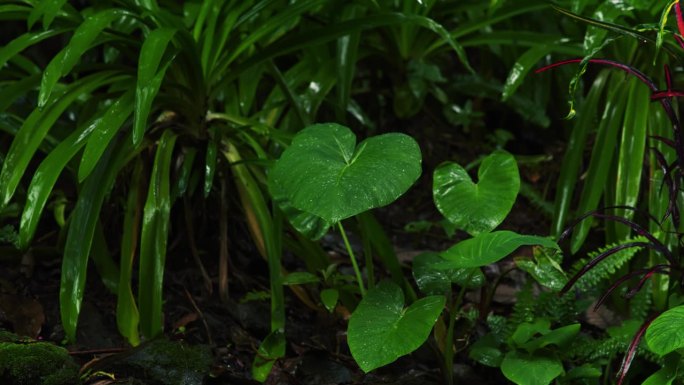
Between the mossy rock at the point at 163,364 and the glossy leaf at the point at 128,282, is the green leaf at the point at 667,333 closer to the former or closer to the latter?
the mossy rock at the point at 163,364

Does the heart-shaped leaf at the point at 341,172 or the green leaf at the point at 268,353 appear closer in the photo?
the heart-shaped leaf at the point at 341,172

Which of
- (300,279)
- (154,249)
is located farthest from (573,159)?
(154,249)

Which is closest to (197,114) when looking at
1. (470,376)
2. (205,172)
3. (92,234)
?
(205,172)

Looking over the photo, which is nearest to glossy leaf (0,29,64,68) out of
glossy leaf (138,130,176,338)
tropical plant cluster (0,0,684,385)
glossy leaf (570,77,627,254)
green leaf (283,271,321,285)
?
tropical plant cluster (0,0,684,385)

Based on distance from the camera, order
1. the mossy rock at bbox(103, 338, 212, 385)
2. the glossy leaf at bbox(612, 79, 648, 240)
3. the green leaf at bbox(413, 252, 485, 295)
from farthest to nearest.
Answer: the glossy leaf at bbox(612, 79, 648, 240) → the green leaf at bbox(413, 252, 485, 295) → the mossy rock at bbox(103, 338, 212, 385)

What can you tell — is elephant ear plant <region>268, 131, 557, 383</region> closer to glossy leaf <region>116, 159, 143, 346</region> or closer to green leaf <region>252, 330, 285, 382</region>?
green leaf <region>252, 330, 285, 382</region>

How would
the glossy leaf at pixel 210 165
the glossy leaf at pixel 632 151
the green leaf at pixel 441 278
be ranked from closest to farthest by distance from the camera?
the green leaf at pixel 441 278, the glossy leaf at pixel 210 165, the glossy leaf at pixel 632 151

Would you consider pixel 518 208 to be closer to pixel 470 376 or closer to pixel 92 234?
pixel 470 376

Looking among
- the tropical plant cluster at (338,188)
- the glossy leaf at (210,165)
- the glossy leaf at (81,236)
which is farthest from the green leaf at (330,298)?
the glossy leaf at (81,236)
